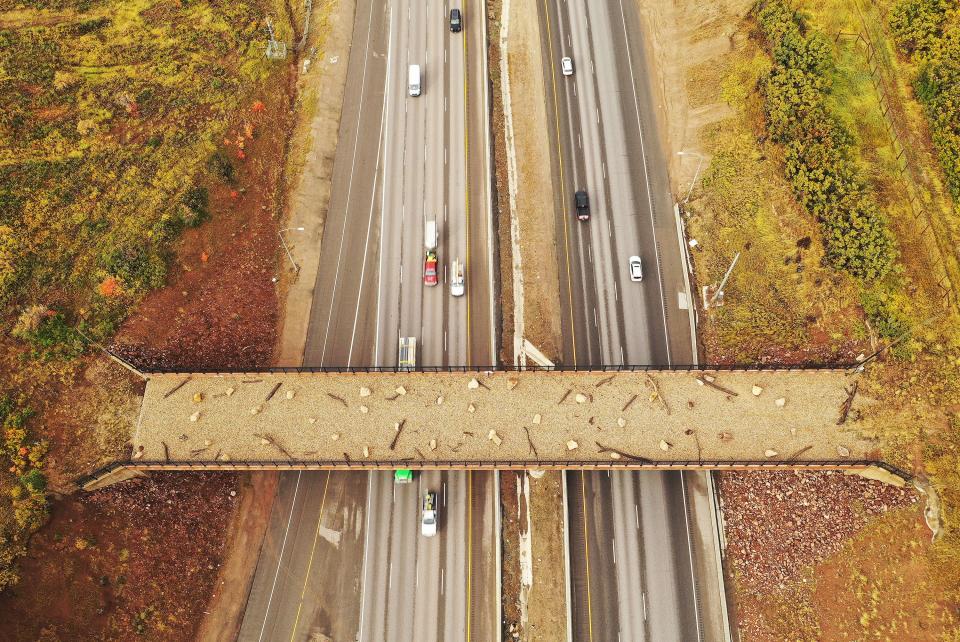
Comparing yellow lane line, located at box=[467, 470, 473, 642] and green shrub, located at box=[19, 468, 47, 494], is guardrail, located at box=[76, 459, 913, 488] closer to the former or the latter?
green shrub, located at box=[19, 468, 47, 494]

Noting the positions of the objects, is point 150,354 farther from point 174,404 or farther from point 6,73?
point 6,73

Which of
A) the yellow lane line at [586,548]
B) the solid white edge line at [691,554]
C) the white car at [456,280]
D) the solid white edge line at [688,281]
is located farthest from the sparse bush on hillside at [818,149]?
the white car at [456,280]

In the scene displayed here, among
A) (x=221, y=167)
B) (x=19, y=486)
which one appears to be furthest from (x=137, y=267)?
(x=19, y=486)

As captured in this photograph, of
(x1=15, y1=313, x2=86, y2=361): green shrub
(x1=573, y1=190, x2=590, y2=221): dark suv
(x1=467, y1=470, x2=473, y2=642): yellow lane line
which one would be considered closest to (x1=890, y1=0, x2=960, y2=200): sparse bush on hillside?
(x1=573, y1=190, x2=590, y2=221): dark suv

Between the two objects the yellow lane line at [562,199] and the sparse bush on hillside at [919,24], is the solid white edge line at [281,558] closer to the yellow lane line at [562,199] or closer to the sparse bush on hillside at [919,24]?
the yellow lane line at [562,199]

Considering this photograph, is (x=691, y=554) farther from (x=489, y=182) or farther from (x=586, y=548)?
(x=489, y=182)

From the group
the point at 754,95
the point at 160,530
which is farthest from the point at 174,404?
the point at 754,95
